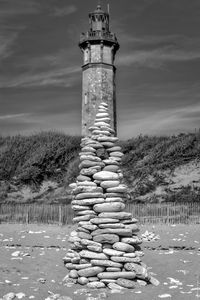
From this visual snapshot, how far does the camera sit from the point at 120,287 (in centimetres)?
789

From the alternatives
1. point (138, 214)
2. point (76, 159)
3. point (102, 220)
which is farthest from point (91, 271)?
point (76, 159)

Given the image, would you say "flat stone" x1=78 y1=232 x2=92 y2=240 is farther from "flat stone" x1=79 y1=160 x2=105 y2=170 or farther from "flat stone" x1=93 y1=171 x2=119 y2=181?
"flat stone" x1=79 y1=160 x2=105 y2=170

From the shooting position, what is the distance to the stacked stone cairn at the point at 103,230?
8.12 meters

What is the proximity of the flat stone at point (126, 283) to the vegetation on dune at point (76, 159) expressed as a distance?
16738mm

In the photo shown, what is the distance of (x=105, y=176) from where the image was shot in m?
8.83

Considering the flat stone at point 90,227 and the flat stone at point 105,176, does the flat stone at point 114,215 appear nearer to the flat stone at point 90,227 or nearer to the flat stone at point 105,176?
the flat stone at point 90,227

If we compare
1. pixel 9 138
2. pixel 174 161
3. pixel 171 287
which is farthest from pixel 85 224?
pixel 9 138

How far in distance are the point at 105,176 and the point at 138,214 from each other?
11454mm

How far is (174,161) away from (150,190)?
431cm

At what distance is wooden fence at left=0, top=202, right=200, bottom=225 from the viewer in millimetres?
19391

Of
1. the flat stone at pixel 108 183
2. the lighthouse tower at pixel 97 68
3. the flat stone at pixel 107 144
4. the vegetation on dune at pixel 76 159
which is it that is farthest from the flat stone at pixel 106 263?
the lighthouse tower at pixel 97 68

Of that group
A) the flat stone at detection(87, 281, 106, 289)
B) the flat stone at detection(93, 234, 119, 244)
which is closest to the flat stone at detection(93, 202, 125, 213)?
the flat stone at detection(93, 234, 119, 244)

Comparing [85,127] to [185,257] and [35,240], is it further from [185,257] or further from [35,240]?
[185,257]

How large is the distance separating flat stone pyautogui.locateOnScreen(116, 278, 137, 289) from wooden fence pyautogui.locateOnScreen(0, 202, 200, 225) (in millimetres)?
11541
